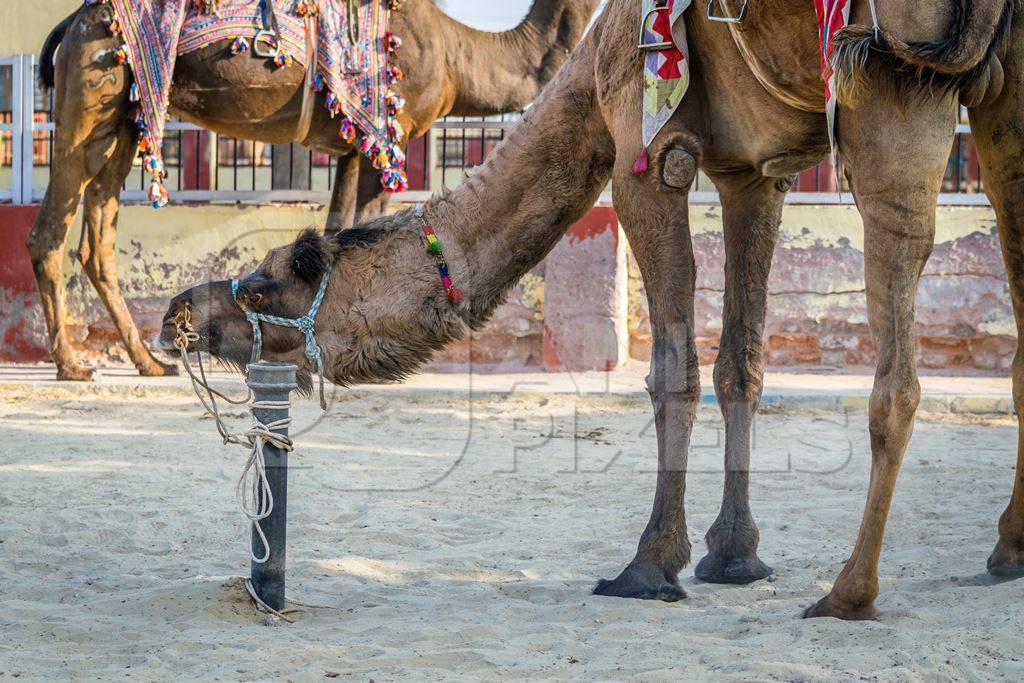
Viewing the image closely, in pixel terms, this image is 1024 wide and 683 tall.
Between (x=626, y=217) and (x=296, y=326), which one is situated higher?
(x=626, y=217)

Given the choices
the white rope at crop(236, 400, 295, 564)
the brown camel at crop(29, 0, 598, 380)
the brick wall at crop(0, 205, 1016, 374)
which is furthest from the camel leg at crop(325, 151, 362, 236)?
the white rope at crop(236, 400, 295, 564)

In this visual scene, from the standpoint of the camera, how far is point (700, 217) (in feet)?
31.8

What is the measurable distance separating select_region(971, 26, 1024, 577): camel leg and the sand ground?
0.18 m

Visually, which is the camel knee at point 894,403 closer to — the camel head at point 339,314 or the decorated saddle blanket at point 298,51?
the camel head at point 339,314

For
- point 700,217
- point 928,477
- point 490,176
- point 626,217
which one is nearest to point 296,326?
point 490,176

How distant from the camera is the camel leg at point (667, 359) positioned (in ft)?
12.7

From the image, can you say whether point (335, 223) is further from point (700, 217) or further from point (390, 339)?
point (390, 339)

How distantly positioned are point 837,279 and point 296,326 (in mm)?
6447

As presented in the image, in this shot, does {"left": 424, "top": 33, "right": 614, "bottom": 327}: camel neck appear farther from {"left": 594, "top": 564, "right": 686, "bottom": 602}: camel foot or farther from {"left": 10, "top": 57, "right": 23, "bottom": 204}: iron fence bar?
{"left": 10, "top": 57, "right": 23, "bottom": 204}: iron fence bar

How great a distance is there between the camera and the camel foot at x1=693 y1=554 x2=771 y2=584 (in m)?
4.11

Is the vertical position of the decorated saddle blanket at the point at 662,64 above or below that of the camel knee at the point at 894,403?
above

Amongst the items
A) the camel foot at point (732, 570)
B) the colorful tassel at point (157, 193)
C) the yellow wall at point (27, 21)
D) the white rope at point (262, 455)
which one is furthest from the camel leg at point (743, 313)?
the yellow wall at point (27, 21)

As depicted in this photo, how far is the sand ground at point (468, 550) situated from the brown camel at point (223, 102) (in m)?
1.07

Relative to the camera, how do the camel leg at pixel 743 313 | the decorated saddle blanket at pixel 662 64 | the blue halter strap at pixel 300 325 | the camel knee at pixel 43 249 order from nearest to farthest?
1. the decorated saddle blanket at pixel 662 64
2. the blue halter strap at pixel 300 325
3. the camel leg at pixel 743 313
4. the camel knee at pixel 43 249
